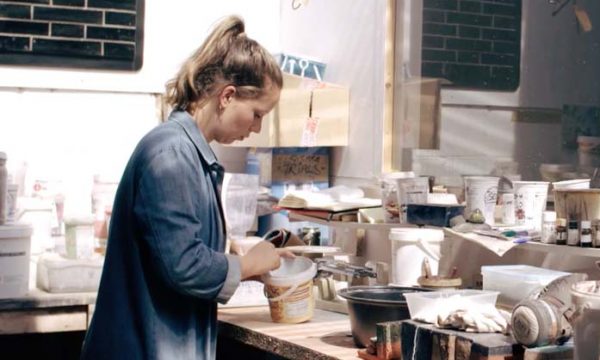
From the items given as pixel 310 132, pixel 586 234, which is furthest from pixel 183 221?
pixel 310 132

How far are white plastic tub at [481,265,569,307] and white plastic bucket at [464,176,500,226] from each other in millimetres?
442

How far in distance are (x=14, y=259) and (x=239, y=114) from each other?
1373 millimetres

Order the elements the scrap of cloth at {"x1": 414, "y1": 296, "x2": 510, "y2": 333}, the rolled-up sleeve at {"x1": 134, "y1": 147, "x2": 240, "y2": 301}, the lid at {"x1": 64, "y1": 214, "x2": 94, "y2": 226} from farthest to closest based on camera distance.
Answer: the lid at {"x1": 64, "y1": 214, "x2": 94, "y2": 226} < the rolled-up sleeve at {"x1": 134, "y1": 147, "x2": 240, "y2": 301} < the scrap of cloth at {"x1": 414, "y1": 296, "x2": 510, "y2": 333}

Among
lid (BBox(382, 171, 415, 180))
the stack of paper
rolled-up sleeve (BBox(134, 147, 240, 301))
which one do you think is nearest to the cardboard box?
the stack of paper

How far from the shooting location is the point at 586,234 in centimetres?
272

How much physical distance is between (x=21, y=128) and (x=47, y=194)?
1.29 ft

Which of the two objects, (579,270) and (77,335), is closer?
(579,270)

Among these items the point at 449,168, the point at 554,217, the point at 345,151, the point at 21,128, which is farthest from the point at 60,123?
the point at 554,217

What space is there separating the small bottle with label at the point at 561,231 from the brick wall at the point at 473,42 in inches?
27.3

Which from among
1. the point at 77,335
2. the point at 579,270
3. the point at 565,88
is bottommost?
the point at 77,335

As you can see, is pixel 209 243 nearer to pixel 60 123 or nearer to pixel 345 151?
pixel 345 151

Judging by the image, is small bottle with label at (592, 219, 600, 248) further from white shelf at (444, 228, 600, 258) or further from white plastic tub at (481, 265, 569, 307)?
white plastic tub at (481, 265, 569, 307)

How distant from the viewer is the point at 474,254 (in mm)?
3227

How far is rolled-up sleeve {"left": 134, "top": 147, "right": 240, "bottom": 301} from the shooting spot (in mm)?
2467
